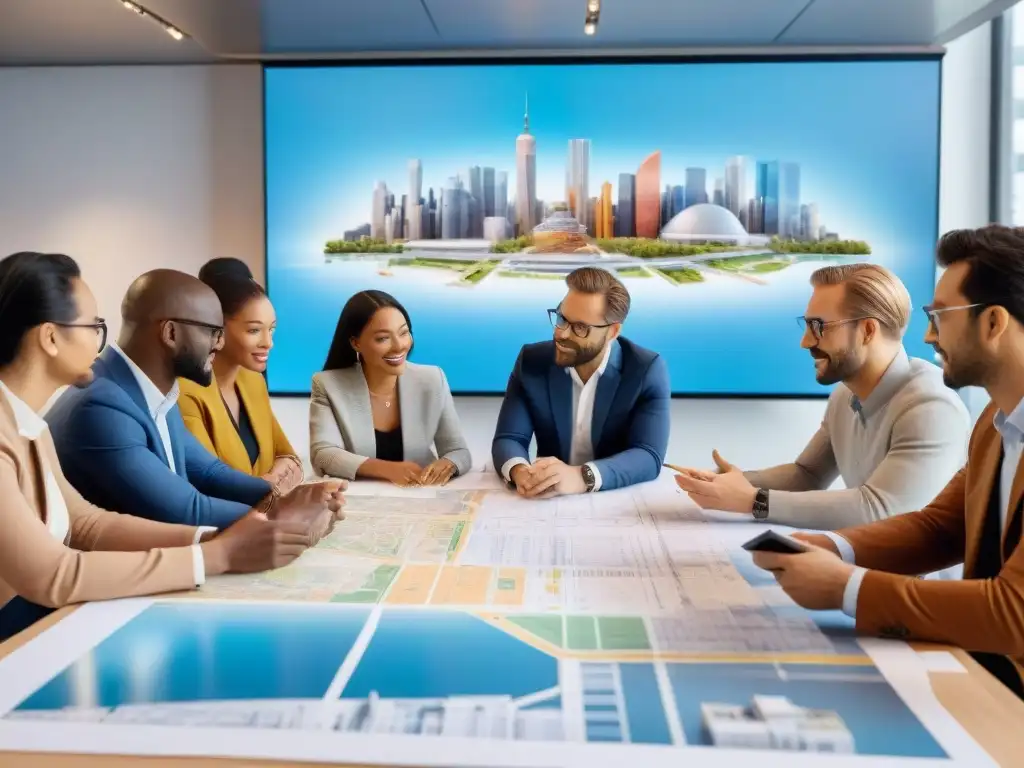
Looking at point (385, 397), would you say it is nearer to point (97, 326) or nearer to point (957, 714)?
point (97, 326)

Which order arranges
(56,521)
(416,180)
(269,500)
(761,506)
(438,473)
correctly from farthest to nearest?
(416,180) → (438,473) → (269,500) → (761,506) → (56,521)

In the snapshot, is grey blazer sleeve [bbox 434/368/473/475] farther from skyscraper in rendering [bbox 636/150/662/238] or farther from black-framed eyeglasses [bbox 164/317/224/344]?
skyscraper in rendering [bbox 636/150/662/238]

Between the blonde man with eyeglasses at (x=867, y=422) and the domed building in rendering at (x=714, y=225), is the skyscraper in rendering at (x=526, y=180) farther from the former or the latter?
the blonde man with eyeglasses at (x=867, y=422)

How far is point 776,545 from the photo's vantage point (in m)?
1.48

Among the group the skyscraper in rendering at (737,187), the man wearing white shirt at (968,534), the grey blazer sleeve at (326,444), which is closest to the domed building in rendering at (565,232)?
the skyscraper in rendering at (737,187)

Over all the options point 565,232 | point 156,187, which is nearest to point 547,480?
point 565,232

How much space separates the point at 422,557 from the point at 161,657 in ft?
2.01

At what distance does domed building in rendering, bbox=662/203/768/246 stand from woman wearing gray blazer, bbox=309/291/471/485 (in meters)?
1.81

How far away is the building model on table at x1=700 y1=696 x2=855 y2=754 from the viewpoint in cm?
103

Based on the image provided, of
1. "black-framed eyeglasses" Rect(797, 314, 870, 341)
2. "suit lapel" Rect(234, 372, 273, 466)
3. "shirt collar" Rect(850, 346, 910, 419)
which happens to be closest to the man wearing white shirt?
"shirt collar" Rect(850, 346, 910, 419)

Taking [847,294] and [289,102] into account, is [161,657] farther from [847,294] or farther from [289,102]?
[289,102]

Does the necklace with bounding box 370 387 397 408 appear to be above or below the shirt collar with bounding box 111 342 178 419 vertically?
below

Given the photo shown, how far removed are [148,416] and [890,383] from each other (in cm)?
195

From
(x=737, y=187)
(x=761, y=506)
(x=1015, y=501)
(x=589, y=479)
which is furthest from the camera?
(x=737, y=187)
